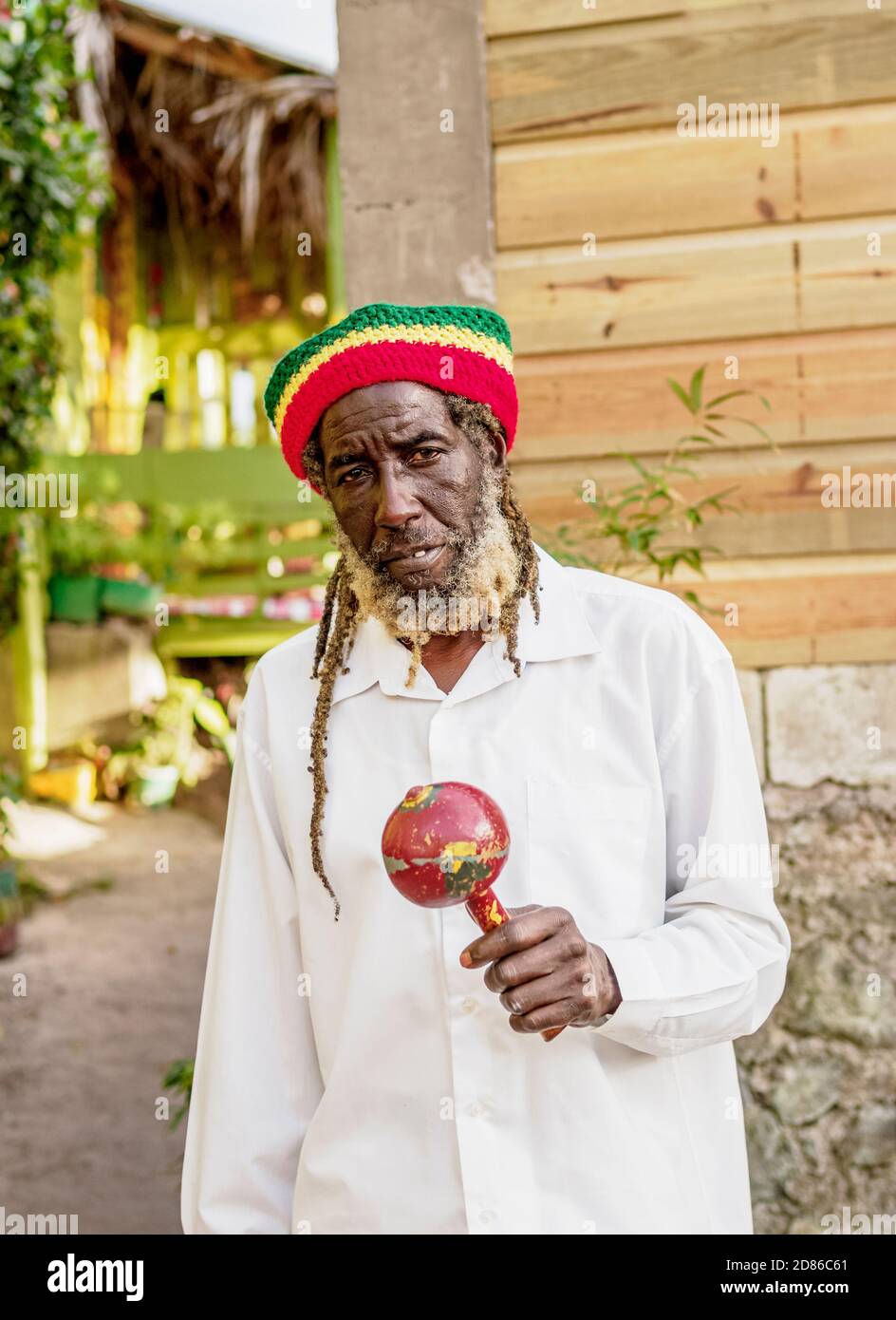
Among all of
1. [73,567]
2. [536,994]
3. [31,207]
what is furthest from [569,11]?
[73,567]

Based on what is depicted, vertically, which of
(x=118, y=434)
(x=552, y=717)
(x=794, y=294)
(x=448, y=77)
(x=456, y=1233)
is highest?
(x=118, y=434)

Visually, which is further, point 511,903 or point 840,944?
point 840,944

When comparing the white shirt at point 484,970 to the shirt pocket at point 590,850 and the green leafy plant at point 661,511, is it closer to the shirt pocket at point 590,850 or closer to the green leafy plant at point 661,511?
the shirt pocket at point 590,850

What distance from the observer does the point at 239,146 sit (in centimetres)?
1060

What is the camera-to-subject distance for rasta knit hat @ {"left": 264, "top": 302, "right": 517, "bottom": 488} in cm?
187

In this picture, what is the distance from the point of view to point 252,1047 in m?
1.91

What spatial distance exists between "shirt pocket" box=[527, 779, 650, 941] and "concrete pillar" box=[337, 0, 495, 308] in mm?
1906

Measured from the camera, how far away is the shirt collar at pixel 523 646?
187 centimetres

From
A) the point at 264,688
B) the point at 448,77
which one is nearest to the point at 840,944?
the point at 264,688

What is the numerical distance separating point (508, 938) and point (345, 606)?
0.80 metres

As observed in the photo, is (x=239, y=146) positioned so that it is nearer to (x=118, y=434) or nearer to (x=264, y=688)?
(x=118, y=434)

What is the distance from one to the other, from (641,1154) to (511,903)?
405mm

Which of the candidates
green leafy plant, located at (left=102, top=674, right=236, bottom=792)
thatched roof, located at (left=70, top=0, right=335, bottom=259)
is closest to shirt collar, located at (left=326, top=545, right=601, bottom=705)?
green leafy plant, located at (left=102, top=674, right=236, bottom=792)

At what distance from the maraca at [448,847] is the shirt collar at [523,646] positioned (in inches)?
15.4
